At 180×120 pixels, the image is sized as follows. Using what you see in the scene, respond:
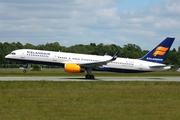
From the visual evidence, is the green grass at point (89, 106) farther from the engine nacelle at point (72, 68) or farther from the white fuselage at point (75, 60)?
the white fuselage at point (75, 60)

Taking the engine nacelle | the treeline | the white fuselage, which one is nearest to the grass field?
the engine nacelle

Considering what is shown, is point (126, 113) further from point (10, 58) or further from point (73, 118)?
point (10, 58)

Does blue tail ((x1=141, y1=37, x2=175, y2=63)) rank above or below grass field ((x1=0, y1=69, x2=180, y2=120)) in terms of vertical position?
above

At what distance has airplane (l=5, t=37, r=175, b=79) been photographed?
4081 centimetres

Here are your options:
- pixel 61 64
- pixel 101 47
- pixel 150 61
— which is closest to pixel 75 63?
pixel 61 64

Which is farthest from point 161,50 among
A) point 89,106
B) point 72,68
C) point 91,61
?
point 89,106

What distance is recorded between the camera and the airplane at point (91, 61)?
40812mm

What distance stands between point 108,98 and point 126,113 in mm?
5282

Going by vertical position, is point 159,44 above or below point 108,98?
above

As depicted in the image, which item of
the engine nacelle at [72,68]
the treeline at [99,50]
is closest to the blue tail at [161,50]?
the engine nacelle at [72,68]

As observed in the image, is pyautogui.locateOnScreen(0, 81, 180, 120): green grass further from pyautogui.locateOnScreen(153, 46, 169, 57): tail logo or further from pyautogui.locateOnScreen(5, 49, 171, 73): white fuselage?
pyautogui.locateOnScreen(153, 46, 169, 57): tail logo

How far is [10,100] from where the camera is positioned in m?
19.5

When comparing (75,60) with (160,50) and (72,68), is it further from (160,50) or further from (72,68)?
(160,50)

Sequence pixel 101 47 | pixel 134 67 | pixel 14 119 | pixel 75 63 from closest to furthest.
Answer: pixel 14 119
pixel 75 63
pixel 134 67
pixel 101 47
